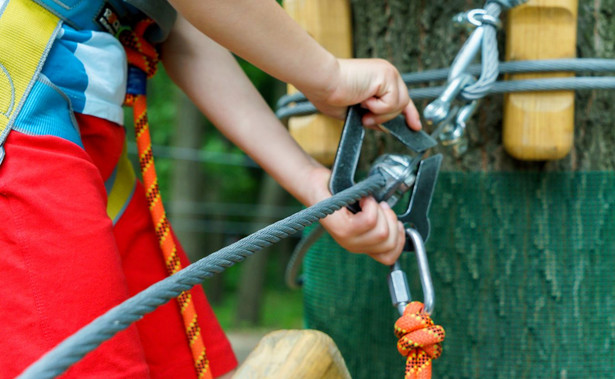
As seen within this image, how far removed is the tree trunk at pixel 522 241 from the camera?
1291 millimetres

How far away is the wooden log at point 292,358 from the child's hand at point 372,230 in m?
0.30

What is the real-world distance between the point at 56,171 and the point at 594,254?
3.11 feet

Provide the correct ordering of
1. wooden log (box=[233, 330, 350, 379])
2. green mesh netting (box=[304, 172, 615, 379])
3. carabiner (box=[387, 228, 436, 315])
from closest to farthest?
wooden log (box=[233, 330, 350, 379])
carabiner (box=[387, 228, 436, 315])
green mesh netting (box=[304, 172, 615, 379])

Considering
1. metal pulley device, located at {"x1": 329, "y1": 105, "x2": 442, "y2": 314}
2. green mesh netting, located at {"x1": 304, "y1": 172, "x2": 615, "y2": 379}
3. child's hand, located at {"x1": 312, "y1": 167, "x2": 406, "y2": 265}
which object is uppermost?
metal pulley device, located at {"x1": 329, "y1": 105, "x2": 442, "y2": 314}

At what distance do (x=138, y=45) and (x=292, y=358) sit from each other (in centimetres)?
56

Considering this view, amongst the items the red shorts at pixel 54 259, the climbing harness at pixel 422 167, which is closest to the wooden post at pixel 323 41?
the climbing harness at pixel 422 167

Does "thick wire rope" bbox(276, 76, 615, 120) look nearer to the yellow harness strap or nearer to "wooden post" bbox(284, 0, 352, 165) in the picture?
"wooden post" bbox(284, 0, 352, 165)

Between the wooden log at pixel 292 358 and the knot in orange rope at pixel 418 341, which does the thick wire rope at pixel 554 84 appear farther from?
the wooden log at pixel 292 358

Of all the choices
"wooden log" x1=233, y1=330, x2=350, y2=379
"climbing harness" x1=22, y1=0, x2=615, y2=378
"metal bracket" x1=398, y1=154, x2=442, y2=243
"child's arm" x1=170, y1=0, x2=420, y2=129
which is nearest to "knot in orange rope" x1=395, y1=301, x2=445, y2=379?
"climbing harness" x1=22, y1=0, x2=615, y2=378

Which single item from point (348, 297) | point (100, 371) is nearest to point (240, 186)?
point (348, 297)

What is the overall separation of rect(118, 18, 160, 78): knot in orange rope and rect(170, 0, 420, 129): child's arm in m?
0.19

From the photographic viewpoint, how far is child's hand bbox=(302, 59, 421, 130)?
1041 mm

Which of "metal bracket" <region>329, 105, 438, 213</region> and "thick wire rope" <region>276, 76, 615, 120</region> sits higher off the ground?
"thick wire rope" <region>276, 76, 615, 120</region>

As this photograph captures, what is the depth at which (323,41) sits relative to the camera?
1.40 meters
